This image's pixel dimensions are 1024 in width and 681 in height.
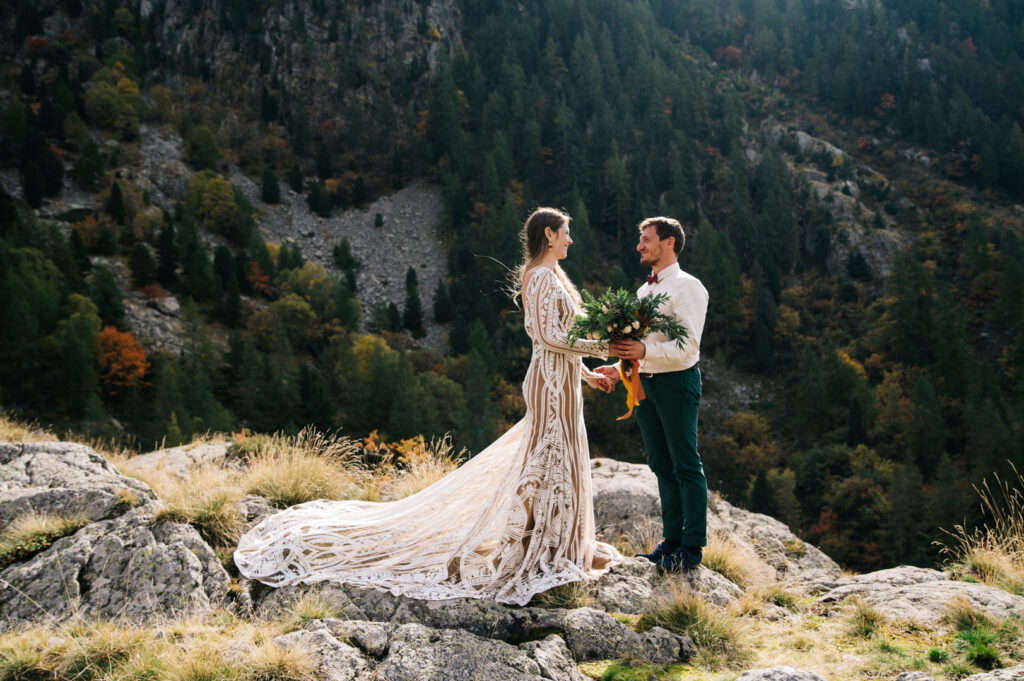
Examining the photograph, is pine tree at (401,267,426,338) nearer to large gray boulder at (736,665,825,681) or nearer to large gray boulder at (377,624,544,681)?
large gray boulder at (377,624,544,681)

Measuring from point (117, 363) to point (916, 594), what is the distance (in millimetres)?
51035

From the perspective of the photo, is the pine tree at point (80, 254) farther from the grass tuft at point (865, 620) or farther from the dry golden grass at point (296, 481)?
the grass tuft at point (865, 620)

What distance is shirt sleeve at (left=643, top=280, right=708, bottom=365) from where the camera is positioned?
4.52 m

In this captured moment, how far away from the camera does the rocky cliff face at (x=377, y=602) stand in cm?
368

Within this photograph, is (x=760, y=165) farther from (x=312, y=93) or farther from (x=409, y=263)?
(x=312, y=93)

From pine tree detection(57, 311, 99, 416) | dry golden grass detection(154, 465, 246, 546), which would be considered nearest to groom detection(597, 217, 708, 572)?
dry golden grass detection(154, 465, 246, 546)

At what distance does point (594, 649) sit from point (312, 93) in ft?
325

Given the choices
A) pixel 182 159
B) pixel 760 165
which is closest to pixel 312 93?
pixel 182 159

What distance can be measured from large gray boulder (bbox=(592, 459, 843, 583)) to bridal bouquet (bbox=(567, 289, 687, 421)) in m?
2.63

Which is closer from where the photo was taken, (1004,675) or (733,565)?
(1004,675)

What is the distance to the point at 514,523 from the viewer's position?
15.7 feet

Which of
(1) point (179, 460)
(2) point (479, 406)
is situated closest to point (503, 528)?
(1) point (179, 460)

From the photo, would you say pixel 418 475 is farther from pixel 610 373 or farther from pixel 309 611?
pixel 309 611

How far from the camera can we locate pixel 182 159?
75.4m
